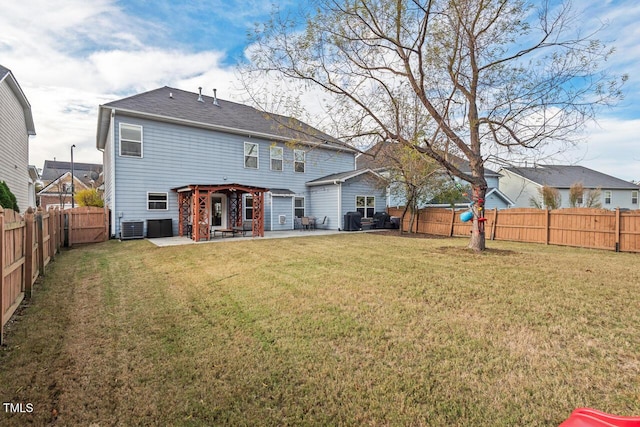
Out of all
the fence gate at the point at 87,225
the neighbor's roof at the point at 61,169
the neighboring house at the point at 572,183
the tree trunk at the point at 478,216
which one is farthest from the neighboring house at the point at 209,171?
the neighbor's roof at the point at 61,169

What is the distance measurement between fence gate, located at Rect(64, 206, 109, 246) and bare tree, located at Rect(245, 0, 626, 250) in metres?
8.53

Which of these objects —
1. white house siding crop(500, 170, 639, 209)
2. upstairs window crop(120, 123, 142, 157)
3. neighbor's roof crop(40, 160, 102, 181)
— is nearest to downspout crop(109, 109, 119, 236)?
upstairs window crop(120, 123, 142, 157)

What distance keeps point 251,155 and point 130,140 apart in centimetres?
553

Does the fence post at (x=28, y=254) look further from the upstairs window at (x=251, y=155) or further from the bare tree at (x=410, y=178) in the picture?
the upstairs window at (x=251, y=155)

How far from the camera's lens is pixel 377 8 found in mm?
7637

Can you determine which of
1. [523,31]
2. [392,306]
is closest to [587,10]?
[523,31]

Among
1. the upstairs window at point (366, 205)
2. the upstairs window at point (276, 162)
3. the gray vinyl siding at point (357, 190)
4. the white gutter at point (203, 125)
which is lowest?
the upstairs window at point (366, 205)

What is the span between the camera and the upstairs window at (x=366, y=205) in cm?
1738

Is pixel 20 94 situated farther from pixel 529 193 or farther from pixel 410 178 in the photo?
pixel 529 193

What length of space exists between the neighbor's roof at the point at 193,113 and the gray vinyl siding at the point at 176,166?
47 cm

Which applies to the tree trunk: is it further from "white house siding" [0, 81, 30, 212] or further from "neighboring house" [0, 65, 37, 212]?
"white house siding" [0, 81, 30, 212]

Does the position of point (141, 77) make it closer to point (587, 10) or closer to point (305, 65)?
point (305, 65)

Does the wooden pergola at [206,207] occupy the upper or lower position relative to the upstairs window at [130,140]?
lower

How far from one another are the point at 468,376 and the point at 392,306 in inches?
65.0
